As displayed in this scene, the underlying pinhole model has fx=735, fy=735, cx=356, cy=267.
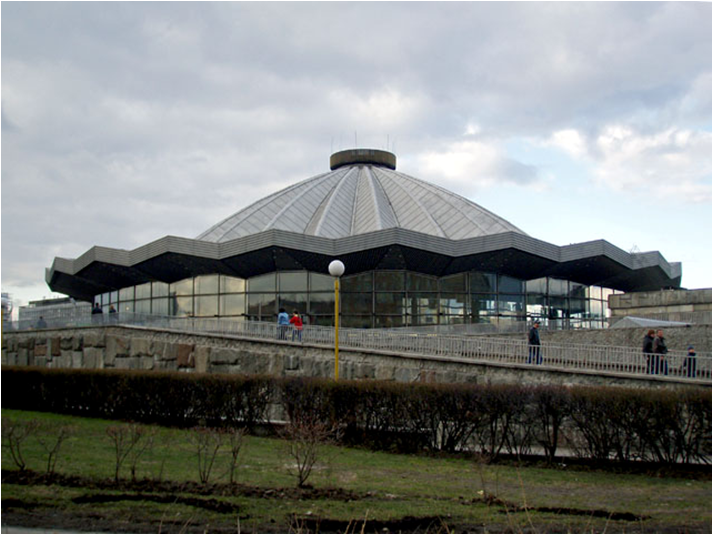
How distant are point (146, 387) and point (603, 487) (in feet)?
34.0

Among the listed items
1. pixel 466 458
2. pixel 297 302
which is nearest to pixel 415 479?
pixel 466 458

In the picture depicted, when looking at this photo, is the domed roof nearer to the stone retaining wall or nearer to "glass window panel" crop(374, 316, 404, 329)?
"glass window panel" crop(374, 316, 404, 329)

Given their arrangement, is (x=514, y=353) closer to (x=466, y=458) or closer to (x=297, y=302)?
(x=466, y=458)

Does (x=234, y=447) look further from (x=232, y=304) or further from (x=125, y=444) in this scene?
(x=232, y=304)

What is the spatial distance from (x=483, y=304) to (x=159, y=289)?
16240 mm

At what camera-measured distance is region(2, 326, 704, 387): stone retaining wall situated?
19672 millimetres

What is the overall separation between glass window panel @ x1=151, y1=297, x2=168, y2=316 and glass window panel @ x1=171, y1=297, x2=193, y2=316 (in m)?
0.48

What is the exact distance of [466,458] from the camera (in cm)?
1428

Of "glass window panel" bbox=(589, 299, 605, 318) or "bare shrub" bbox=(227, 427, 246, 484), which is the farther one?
"glass window panel" bbox=(589, 299, 605, 318)

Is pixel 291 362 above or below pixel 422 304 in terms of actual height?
below

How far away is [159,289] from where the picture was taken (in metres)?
37.3

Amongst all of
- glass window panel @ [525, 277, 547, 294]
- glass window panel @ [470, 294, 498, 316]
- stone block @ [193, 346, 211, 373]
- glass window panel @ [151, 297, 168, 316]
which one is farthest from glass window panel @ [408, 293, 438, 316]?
glass window panel @ [151, 297, 168, 316]

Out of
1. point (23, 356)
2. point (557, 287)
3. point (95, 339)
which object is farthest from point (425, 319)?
point (23, 356)

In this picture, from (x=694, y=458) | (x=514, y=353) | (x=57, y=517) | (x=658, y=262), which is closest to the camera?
(x=57, y=517)
